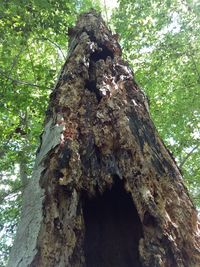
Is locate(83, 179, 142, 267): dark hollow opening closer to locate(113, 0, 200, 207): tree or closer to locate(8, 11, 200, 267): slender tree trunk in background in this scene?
locate(8, 11, 200, 267): slender tree trunk in background

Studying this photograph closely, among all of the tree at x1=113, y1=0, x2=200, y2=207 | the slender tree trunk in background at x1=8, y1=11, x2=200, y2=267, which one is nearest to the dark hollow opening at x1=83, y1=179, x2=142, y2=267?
the slender tree trunk in background at x1=8, y1=11, x2=200, y2=267

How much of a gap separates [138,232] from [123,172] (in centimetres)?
42

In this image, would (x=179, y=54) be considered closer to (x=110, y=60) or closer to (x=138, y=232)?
(x=110, y=60)

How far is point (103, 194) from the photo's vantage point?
2.17m

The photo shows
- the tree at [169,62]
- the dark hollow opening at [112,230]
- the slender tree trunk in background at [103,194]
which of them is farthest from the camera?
the tree at [169,62]

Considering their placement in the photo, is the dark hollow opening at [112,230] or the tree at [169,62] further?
the tree at [169,62]

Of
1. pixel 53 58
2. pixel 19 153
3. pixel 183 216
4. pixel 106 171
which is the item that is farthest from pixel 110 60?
pixel 53 58

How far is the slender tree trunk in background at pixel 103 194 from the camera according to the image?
1.66 metres

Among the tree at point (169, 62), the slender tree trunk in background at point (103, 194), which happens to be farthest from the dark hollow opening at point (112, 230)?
the tree at point (169, 62)

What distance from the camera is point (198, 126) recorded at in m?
9.33

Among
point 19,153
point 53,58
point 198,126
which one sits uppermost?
point 53,58

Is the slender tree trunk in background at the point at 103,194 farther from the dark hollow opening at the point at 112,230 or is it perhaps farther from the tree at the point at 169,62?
the tree at the point at 169,62

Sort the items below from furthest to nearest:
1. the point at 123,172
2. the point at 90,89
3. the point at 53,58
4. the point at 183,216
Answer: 1. the point at 53,58
2. the point at 90,89
3. the point at 123,172
4. the point at 183,216

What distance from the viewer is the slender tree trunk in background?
1661 mm
